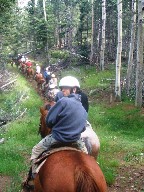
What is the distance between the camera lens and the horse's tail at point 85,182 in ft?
14.6

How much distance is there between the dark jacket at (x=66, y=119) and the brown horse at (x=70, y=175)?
1.37ft

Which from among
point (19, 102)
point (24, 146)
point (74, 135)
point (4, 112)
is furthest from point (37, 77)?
point (74, 135)

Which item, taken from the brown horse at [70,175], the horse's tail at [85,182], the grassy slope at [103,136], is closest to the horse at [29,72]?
the grassy slope at [103,136]

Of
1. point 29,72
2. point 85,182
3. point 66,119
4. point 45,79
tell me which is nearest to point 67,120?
point 66,119

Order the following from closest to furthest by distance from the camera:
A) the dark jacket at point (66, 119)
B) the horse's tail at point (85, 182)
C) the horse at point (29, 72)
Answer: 1. the horse's tail at point (85, 182)
2. the dark jacket at point (66, 119)
3. the horse at point (29, 72)

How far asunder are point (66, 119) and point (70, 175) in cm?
116

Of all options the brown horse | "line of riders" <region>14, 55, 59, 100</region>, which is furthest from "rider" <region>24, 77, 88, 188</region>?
"line of riders" <region>14, 55, 59, 100</region>

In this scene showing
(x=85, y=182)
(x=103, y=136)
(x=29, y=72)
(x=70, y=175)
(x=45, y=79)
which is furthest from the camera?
(x=29, y=72)

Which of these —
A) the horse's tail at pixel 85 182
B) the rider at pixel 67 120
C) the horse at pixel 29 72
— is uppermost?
the rider at pixel 67 120

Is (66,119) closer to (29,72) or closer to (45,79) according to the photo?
(45,79)

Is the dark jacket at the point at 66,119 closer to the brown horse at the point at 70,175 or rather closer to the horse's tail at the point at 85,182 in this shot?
the brown horse at the point at 70,175

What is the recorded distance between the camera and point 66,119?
218 inches

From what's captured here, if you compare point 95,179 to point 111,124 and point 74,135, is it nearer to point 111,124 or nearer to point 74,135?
point 74,135

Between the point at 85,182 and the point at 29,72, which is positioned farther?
the point at 29,72
